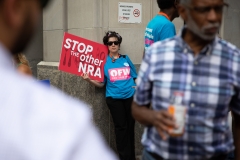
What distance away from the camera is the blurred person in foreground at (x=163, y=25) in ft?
15.2

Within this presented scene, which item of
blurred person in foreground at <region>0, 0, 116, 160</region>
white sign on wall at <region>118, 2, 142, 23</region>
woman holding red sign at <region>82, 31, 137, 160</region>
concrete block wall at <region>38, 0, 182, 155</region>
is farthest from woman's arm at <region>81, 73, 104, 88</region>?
blurred person in foreground at <region>0, 0, 116, 160</region>

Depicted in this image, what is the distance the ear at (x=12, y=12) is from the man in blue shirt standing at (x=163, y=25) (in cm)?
386

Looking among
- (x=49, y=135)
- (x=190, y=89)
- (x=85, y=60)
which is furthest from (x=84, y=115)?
(x=85, y=60)

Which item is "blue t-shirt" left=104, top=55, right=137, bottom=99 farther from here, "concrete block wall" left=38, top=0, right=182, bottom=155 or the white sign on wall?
the white sign on wall

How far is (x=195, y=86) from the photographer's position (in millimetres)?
2523

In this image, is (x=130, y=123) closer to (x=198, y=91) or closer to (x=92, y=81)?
(x=92, y=81)

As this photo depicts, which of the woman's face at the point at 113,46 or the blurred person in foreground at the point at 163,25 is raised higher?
the blurred person in foreground at the point at 163,25

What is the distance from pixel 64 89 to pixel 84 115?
663 cm

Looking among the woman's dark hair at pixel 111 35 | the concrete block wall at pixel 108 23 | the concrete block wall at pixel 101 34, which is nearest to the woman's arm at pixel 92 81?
the concrete block wall at pixel 101 34

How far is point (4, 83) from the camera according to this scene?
803mm

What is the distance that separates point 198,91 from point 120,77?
363 centimetres

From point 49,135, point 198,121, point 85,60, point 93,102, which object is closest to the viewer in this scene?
point 49,135

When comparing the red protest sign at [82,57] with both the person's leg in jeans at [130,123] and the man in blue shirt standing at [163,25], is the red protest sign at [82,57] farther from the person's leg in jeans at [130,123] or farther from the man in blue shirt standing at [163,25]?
the man in blue shirt standing at [163,25]

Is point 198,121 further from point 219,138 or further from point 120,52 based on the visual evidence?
point 120,52
